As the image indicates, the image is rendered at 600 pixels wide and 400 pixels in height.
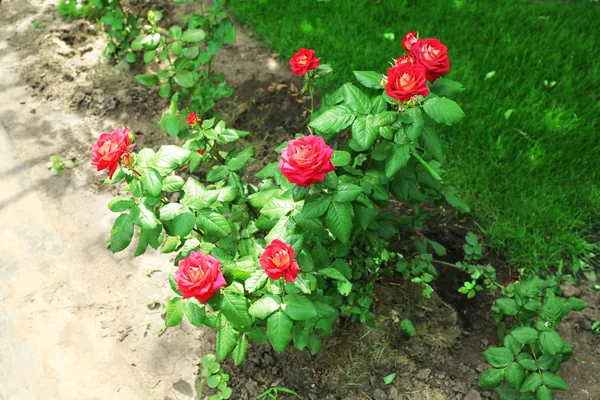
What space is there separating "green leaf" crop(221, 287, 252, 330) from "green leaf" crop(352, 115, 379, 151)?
0.71 m

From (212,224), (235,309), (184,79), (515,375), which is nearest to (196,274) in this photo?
(235,309)

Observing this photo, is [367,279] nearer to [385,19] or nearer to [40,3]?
[385,19]

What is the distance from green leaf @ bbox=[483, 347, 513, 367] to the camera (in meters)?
1.99

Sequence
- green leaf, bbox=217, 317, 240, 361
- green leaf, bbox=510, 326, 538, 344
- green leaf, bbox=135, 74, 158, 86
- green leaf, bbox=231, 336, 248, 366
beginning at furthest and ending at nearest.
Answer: green leaf, bbox=135, 74, 158, 86 → green leaf, bbox=231, 336, 248, 366 → green leaf, bbox=510, 326, 538, 344 → green leaf, bbox=217, 317, 240, 361

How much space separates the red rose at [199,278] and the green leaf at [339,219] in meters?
0.42

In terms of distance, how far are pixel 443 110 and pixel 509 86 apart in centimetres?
236

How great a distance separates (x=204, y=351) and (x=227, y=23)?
6.81 ft

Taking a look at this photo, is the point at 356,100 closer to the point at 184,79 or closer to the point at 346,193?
the point at 346,193

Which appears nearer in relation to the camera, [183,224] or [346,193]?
[346,193]

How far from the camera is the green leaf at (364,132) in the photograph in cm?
164

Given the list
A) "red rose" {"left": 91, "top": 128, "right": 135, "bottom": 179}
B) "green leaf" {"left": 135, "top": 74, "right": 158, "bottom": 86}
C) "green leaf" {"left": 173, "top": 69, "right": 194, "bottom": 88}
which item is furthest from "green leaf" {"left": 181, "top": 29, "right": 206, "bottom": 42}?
"red rose" {"left": 91, "top": 128, "right": 135, "bottom": 179}

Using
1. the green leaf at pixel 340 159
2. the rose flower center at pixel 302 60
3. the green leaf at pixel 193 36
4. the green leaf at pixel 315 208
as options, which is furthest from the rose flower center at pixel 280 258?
the green leaf at pixel 193 36

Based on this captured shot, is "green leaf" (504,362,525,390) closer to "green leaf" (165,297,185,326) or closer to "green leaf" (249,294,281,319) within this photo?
"green leaf" (249,294,281,319)

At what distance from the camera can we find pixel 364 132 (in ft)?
5.40
